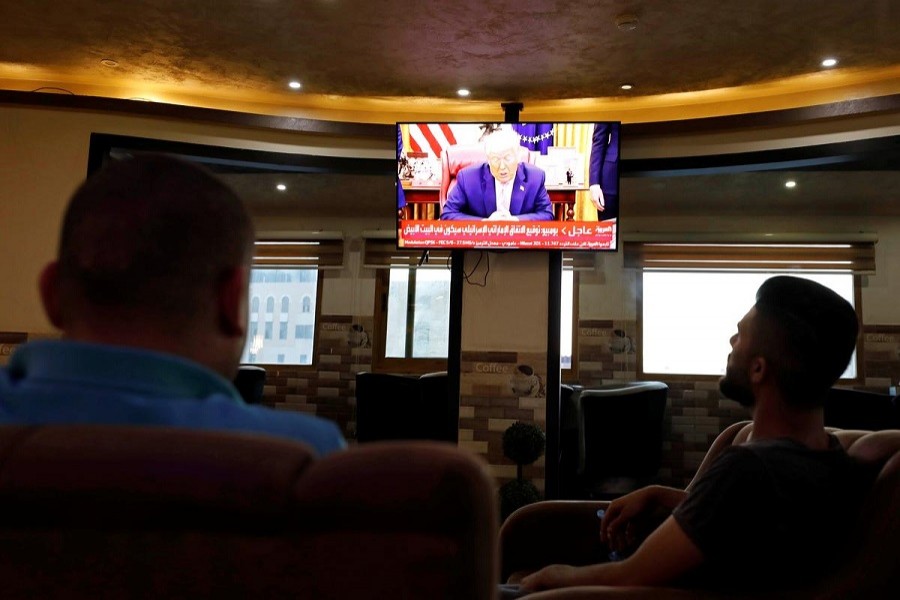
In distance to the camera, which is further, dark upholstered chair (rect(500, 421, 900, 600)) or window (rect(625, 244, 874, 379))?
window (rect(625, 244, 874, 379))

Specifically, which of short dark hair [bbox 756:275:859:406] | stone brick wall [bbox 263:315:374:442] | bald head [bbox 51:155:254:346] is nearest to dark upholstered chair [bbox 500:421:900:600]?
short dark hair [bbox 756:275:859:406]

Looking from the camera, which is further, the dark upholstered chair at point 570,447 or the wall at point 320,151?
the dark upholstered chair at point 570,447

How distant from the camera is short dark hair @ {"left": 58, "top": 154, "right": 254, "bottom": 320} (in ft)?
2.15

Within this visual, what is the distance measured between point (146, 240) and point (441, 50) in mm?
4186

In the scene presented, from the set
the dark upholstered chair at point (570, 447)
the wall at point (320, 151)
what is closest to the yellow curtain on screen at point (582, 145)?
the wall at point (320, 151)

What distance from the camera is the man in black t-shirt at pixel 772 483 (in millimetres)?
1307

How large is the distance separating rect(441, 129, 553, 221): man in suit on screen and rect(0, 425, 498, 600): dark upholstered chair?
441cm

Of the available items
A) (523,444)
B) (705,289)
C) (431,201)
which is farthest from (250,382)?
(705,289)

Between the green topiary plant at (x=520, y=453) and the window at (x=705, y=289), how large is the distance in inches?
109

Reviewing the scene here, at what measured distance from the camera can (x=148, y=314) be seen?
664 millimetres

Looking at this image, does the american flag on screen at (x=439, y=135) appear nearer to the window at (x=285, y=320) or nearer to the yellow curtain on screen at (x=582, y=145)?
the yellow curtain on screen at (x=582, y=145)

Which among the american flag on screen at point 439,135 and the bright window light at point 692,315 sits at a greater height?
the american flag on screen at point 439,135

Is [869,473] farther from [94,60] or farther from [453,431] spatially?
[94,60]

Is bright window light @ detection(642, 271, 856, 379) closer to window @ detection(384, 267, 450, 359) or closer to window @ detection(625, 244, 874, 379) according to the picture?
window @ detection(625, 244, 874, 379)
